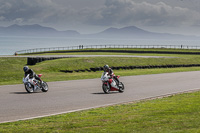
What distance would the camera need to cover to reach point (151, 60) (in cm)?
4534

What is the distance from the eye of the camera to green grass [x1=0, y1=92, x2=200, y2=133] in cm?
872

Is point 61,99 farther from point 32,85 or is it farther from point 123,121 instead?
point 123,121

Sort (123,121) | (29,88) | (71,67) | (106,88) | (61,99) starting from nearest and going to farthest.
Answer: (123,121), (61,99), (29,88), (106,88), (71,67)

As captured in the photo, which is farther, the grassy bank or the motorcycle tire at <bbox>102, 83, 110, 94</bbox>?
the grassy bank

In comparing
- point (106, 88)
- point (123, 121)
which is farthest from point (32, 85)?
point (123, 121)

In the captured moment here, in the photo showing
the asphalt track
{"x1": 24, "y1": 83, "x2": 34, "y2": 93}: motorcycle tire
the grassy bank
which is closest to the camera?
the asphalt track

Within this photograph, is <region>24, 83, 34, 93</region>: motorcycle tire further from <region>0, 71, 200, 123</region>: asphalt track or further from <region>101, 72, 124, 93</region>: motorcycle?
<region>101, 72, 124, 93</region>: motorcycle

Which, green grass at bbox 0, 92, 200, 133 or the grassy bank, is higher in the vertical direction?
the grassy bank

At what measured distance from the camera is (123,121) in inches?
388

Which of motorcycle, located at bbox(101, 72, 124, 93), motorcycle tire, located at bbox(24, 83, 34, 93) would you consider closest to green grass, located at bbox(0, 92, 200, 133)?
motorcycle, located at bbox(101, 72, 124, 93)

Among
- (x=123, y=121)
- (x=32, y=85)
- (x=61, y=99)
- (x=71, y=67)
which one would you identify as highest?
(x=71, y=67)

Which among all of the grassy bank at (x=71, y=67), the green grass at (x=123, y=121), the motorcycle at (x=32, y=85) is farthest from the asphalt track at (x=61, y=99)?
the grassy bank at (x=71, y=67)

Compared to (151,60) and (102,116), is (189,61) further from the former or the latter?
(102,116)

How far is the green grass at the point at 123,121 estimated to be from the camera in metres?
8.72
